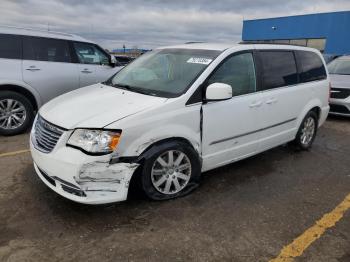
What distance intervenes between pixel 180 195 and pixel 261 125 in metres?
1.50

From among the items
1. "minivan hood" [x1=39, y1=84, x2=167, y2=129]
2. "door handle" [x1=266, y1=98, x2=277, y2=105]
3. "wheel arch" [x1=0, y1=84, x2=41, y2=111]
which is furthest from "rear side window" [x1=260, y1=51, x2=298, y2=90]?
"wheel arch" [x1=0, y1=84, x2=41, y2=111]

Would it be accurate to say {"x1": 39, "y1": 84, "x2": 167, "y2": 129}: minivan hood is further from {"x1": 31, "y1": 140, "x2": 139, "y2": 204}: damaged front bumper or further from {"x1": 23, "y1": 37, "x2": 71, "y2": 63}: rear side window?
{"x1": 23, "y1": 37, "x2": 71, "y2": 63}: rear side window

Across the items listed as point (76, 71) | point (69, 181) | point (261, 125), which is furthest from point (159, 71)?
point (76, 71)

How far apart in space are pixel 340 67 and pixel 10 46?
8.59 metres

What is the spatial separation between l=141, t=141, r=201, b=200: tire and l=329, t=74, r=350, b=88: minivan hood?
6.18 metres

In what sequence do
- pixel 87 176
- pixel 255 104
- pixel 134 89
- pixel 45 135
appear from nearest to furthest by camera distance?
1. pixel 87 176
2. pixel 45 135
3. pixel 134 89
4. pixel 255 104

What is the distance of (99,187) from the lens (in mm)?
3123

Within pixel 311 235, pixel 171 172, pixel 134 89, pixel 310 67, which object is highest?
pixel 310 67

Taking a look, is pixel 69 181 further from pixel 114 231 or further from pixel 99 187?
pixel 114 231

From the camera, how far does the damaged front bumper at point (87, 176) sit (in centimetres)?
304

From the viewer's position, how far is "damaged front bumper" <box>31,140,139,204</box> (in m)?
3.04

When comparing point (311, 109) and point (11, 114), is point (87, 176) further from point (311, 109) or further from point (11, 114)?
point (311, 109)

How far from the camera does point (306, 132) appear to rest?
5605mm

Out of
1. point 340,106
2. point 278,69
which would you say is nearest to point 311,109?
point 278,69
